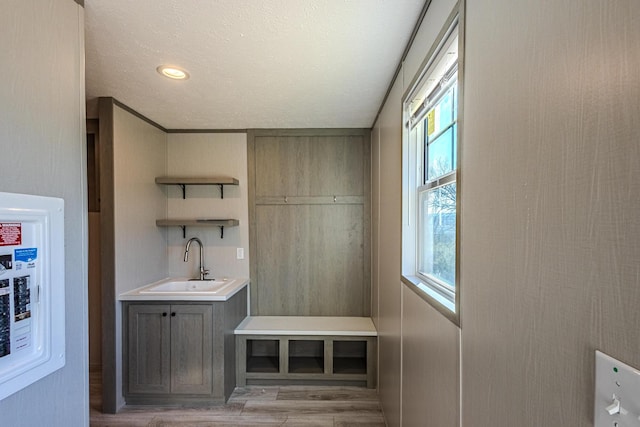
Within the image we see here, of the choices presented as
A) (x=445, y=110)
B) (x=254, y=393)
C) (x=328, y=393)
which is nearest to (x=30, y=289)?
(x=445, y=110)

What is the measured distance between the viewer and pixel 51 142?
3.72 feet

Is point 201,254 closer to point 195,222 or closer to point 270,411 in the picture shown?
point 195,222

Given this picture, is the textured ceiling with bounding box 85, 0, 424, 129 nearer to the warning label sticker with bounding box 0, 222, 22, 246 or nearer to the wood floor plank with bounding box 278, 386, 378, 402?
the warning label sticker with bounding box 0, 222, 22, 246

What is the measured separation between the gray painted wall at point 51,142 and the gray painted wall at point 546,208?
1.45 meters

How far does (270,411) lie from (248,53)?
101 inches

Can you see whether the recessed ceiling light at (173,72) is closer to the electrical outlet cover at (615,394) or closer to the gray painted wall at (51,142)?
the gray painted wall at (51,142)

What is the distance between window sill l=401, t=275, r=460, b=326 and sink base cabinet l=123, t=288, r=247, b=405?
1572mm

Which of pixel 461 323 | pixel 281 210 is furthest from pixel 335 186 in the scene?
pixel 461 323

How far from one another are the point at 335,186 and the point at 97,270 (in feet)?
7.69

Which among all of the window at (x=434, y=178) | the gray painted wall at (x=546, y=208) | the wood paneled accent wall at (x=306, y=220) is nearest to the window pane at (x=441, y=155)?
the window at (x=434, y=178)

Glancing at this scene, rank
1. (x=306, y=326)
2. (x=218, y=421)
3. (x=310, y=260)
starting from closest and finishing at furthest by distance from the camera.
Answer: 1. (x=218, y=421)
2. (x=306, y=326)
3. (x=310, y=260)

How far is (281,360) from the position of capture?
8.84ft

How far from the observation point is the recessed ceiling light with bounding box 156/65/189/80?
6.01ft

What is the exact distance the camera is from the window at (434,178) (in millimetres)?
1166
